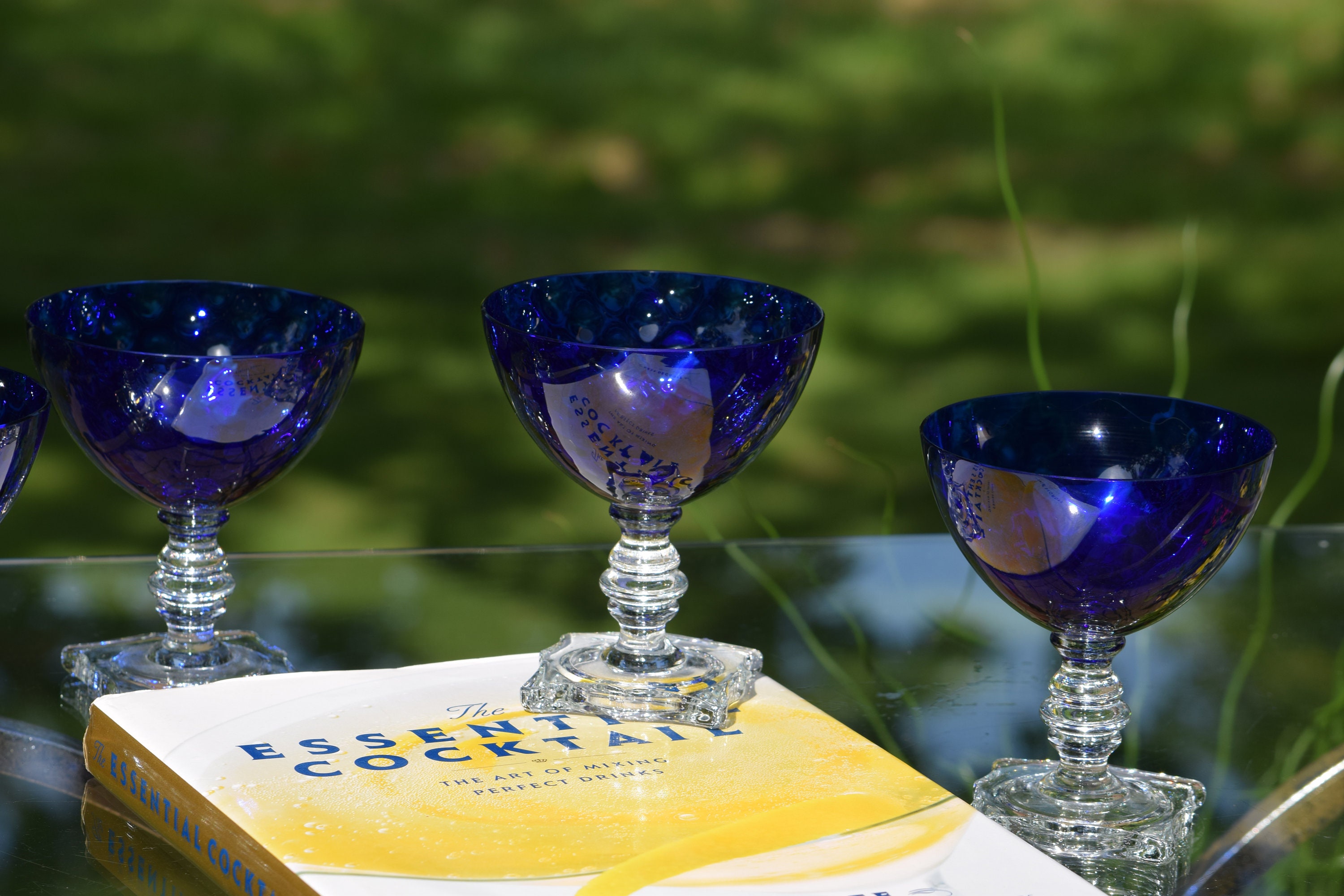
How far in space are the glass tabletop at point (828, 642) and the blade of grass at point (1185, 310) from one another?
843 millimetres

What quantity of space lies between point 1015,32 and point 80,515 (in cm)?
113

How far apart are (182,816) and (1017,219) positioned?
1345mm

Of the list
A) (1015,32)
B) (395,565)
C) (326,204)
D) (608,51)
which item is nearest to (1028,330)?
(1015,32)

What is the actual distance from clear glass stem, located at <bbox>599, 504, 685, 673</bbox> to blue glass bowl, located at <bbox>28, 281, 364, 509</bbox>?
0.14m

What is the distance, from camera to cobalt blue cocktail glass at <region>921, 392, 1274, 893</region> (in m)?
0.53

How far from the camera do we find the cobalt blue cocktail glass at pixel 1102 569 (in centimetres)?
53

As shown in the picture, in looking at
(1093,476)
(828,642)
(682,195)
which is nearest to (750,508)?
(682,195)

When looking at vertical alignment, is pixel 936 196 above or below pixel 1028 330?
above

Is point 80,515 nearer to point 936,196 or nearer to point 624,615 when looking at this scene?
point 936,196

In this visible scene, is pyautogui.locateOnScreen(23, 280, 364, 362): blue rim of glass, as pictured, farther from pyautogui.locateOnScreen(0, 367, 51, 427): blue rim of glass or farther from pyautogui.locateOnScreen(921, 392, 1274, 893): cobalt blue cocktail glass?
pyautogui.locateOnScreen(921, 392, 1274, 893): cobalt blue cocktail glass

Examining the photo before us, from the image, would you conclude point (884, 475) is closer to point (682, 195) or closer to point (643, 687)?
point (682, 195)

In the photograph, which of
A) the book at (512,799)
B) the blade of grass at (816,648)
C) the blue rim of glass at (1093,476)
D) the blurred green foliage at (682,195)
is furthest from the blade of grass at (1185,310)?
the book at (512,799)

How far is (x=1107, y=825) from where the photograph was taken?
0.56 meters

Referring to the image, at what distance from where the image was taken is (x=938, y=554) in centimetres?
89
